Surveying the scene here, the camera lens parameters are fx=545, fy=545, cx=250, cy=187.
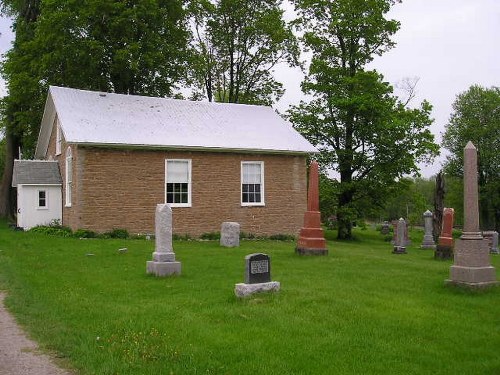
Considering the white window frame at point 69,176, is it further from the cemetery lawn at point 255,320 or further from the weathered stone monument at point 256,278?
the weathered stone monument at point 256,278

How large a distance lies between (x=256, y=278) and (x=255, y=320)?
5.75ft

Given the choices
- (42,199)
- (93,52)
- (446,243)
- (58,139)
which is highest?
(93,52)

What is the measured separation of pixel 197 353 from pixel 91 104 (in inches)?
770

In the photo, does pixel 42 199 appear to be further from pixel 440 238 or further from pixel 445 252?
pixel 445 252

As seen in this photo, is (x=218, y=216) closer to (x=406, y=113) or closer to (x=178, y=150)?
(x=178, y=150)

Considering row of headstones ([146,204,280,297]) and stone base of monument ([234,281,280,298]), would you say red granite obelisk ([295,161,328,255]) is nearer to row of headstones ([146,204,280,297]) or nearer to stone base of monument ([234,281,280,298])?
Answer: row of headstones ([146,204,280,297])

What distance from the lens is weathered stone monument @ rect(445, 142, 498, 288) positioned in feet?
34.1

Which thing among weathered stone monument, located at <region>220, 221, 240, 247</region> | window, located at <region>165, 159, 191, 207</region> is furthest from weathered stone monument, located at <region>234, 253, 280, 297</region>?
window, located at <region>165, 159, 191, 207</region>

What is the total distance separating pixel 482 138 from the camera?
166 feet

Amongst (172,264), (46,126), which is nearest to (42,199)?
(46,126)

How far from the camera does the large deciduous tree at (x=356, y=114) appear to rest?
3097cm

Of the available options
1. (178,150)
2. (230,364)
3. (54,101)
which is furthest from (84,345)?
(54,101)

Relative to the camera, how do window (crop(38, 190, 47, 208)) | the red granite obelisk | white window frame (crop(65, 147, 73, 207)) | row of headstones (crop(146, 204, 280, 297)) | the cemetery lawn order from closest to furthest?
the cemetery lawn → row of headstones (crop(146, 204, 280, 297)) → the red granite obelisk → white window frame (crop(65, 147, 73, 207)) → window (crop(38, 190, 47, 208))

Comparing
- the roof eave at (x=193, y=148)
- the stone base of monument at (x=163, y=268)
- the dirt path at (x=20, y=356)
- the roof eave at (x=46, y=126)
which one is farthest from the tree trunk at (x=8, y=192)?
the dirt path at (x=20, y=356)
